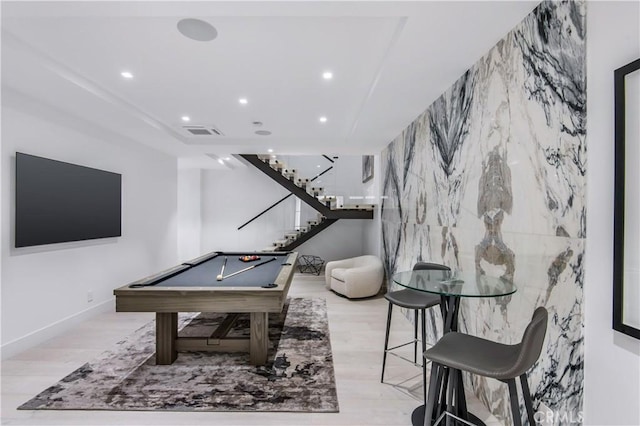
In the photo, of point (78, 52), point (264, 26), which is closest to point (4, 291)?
point (78, 52)

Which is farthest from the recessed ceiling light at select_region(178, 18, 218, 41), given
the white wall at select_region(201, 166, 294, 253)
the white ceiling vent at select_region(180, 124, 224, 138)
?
the white wall at select_region(201, 166, 294, 253)

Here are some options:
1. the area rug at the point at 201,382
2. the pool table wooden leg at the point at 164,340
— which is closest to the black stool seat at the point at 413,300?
the area rug at the point at 201,382

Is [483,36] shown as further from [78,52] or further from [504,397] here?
[78,52]

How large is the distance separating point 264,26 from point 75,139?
3.31 m

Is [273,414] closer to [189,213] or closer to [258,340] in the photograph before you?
[258,340]

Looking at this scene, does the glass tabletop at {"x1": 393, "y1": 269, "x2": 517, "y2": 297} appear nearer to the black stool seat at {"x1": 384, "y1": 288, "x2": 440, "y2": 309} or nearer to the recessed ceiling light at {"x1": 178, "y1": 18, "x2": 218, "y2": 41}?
the black stool seat at {"x1": 384, "y1": 288, "x2": 440, "y2": 309}

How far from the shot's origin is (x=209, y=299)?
259 cm

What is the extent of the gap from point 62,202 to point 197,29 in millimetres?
2858

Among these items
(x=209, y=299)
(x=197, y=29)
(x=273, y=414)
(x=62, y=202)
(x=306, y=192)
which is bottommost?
(x=273, y=414)

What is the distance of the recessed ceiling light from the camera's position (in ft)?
6.85

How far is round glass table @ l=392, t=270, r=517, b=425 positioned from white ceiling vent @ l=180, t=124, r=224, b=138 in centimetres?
378

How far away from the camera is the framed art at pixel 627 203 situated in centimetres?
128

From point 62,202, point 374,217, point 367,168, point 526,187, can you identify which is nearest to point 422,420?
point 526,187

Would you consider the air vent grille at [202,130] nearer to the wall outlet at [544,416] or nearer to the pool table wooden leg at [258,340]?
the pool table wooden leg at [258,340]
